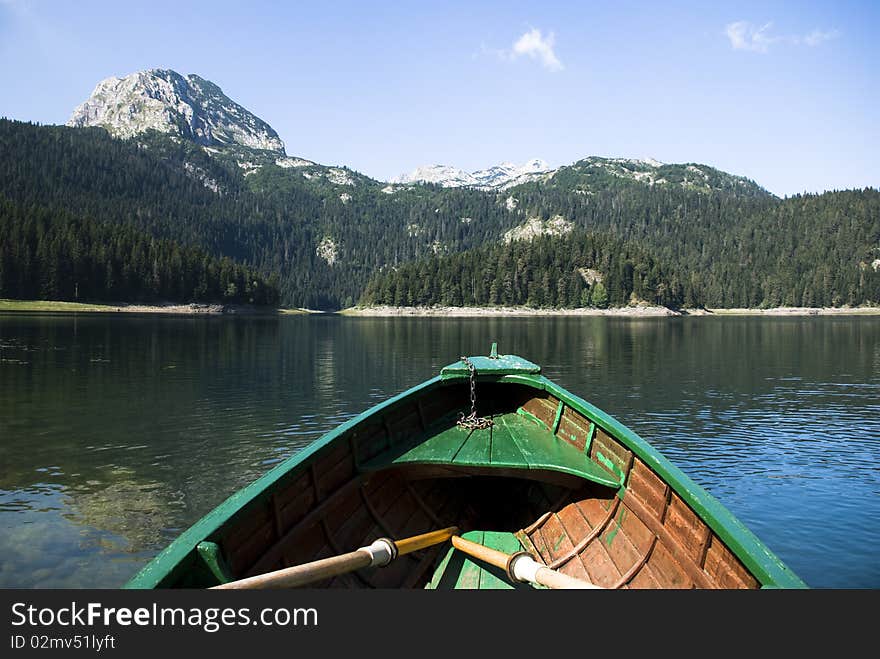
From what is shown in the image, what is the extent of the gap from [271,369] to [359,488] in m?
42.8

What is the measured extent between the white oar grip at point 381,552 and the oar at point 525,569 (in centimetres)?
149

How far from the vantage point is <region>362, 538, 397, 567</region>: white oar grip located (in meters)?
7.71

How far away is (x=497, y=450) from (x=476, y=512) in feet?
4.96

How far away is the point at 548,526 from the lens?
10945mm

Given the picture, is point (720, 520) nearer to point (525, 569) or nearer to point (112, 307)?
point (525, 569)

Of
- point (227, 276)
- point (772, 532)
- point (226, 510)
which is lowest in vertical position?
point (772, 532)

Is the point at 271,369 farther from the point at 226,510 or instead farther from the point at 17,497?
the point at 226,510

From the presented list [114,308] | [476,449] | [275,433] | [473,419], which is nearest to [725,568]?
[476,449]

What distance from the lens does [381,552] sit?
7.91 metres

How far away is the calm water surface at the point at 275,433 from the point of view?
49.2 ft

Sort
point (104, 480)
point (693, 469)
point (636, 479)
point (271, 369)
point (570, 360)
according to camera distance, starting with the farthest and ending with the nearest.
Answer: point (570, 360) < point (271, 369) < point (693, 469) < point (104, 480) < point (636, 479)

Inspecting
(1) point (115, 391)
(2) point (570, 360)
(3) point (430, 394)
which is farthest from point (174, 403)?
(2) point (570, 360)

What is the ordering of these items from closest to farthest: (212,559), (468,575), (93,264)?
(212,559), (468,575), (93,264)

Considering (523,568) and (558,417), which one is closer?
(523,568)
